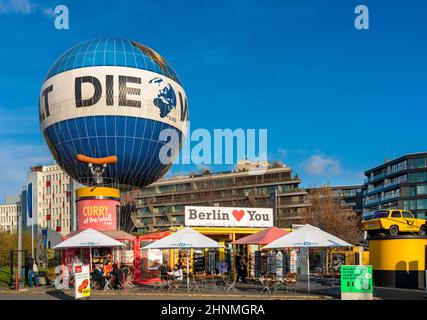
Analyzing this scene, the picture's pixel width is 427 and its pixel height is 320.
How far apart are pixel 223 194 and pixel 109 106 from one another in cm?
7807

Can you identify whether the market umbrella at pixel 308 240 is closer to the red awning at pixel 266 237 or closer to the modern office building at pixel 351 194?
the red awning at pixel 266 237

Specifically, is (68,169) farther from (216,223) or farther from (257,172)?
(257,172)

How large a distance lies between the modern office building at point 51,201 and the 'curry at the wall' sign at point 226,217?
10291 cm

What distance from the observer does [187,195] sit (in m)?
116

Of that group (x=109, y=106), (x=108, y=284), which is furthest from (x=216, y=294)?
(x=109, y=106)

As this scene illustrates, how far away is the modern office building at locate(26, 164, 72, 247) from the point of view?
139750 millimetres

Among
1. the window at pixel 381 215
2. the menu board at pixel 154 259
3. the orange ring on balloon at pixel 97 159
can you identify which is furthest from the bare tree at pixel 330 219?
the orange ring on balloon at pixel 97 159

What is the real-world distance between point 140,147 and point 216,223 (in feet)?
27.5

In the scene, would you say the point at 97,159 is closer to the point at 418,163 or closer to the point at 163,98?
the point at 163,98

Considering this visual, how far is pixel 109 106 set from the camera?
31047 mm

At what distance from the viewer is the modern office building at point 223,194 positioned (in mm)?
104625

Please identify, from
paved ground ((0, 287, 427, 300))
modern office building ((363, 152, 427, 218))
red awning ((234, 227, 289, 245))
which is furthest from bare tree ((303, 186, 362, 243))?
paved ground ((0, 287, 427, 300))

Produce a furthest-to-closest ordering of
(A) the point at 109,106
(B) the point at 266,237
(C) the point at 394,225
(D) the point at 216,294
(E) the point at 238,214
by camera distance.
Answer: (E) the point at 238,214, (C) the point at 394,225, (A) the point at 109,106, (B) the point at 266,237, (D) the point at 216,294
